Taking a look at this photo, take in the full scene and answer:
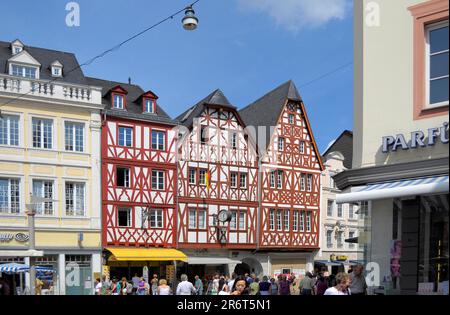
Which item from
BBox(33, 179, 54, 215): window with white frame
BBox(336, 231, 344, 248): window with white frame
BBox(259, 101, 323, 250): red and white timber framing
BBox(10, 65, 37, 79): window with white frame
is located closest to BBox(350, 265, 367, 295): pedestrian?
BBox(33, 179, 54, 215): window with white frame

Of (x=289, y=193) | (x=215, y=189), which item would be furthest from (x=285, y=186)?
(x=215, y=189)

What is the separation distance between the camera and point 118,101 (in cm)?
1403

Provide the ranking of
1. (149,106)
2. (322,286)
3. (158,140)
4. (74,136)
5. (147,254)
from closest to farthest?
(322,286), (74,136), (149,106), (147,254), (158,140)

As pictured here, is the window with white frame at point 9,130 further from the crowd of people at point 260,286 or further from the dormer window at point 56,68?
the crowd of people at point 260,286

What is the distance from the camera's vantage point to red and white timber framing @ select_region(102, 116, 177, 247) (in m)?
14.1

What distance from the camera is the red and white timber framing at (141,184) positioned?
14142 millimetres

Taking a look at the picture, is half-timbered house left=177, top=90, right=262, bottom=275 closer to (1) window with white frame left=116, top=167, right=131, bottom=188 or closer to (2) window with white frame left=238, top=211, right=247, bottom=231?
(2) window with white frame left=238, top=211, right=247, bottom=231

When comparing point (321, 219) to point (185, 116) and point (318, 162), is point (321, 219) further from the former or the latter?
Answer: point (185, 116)

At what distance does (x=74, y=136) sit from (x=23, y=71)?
2.59 meters

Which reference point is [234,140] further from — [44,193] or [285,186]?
[44,193]
